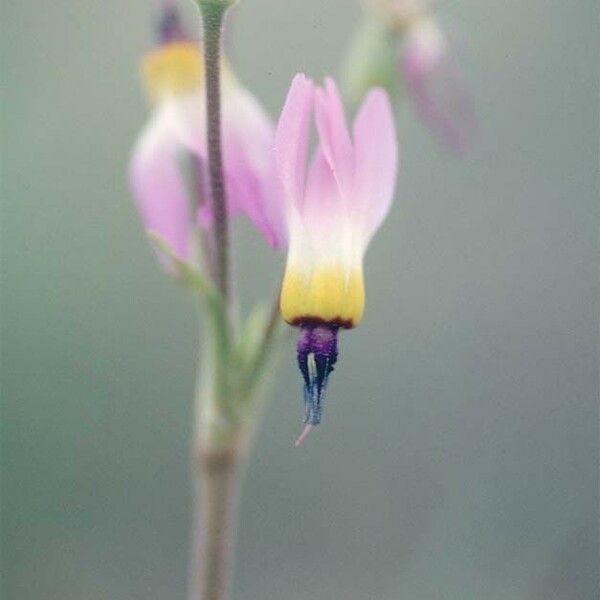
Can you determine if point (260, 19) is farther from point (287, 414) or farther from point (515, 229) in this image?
point (287, 414)

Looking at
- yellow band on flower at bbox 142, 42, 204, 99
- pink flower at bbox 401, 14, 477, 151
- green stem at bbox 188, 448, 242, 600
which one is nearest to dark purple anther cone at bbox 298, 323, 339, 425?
green stem at bbox 188, 448, 242, 600

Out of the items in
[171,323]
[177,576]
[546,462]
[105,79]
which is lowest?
[177,576]

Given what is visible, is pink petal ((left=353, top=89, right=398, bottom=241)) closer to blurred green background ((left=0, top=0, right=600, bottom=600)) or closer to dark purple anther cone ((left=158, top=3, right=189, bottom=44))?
dark purple anther cone ((left=158, top=3, right=189, bottom=44))

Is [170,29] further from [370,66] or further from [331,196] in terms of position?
[331,196]

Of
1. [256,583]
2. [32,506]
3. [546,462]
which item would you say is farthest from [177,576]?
[546,462]

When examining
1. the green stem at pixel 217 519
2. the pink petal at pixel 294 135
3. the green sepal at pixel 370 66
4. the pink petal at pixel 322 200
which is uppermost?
the green sepal at pixel 370 66

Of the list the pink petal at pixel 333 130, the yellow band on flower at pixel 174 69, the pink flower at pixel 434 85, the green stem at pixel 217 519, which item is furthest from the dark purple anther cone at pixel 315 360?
the pink flower at pixel 434 85

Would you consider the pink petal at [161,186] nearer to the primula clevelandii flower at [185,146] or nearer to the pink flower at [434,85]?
the primula clevelandii flower at [185,146]
